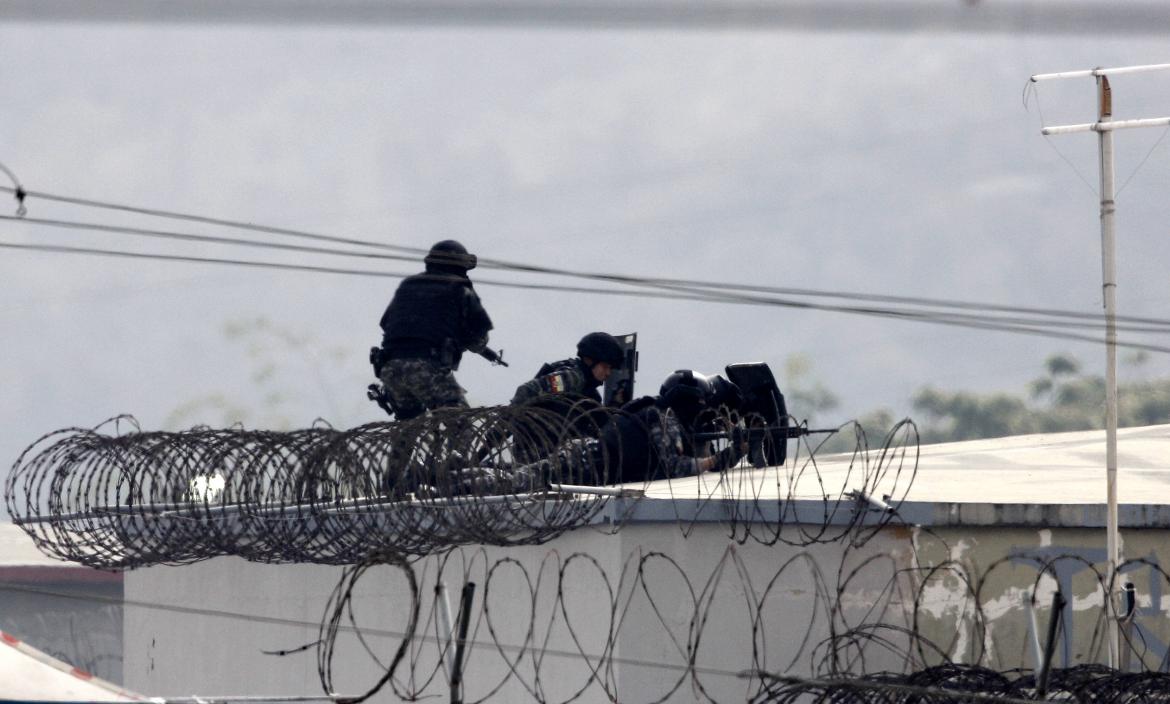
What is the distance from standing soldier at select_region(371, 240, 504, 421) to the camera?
13.1 metres

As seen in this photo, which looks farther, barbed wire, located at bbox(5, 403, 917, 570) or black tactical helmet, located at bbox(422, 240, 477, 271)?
black tactical helmet, located at bbox(422, 240, 477, 271)

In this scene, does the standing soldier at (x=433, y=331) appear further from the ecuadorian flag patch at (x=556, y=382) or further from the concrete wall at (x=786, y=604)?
the concrete wall at (x=786, y=604)

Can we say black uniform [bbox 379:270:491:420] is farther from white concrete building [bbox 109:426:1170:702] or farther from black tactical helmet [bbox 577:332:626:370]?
white concrete building [bbox 109:426:1170:702]

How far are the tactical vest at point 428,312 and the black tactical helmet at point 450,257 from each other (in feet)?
0.35

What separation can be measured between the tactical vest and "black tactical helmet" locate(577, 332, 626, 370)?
36.6 inches

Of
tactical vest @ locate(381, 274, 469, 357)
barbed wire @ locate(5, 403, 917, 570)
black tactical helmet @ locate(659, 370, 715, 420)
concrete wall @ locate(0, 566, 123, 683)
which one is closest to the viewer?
barbed wire @ locate(5, 403, 917, 570)

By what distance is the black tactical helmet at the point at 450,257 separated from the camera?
13086mm

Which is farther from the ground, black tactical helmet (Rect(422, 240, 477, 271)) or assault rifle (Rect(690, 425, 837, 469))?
black tactical helmet (Rect(422, 240, 477, 271))

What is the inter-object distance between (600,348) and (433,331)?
1181 mm

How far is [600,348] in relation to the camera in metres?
13.0

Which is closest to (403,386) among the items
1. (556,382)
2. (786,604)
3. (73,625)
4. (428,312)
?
(428,312)

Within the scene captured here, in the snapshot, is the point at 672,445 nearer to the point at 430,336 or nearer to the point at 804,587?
the point at 804,587

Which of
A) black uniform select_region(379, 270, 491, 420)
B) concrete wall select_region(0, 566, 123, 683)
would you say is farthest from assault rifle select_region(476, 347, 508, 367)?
concrete wall select_region(0, 566, 123, 683)

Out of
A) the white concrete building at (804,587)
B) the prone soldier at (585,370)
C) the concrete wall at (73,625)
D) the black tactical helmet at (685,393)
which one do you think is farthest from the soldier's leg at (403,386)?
the concrete wall at (73,625)
